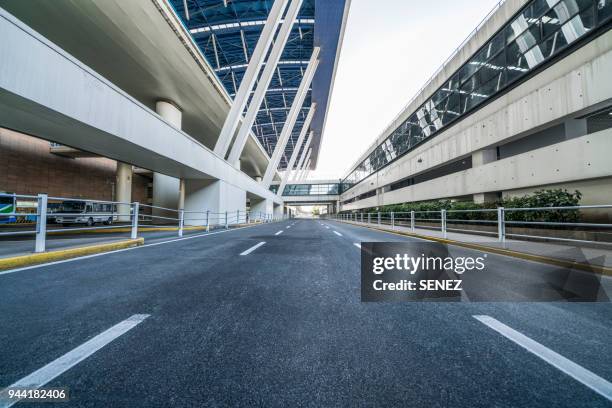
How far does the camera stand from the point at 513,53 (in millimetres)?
11570

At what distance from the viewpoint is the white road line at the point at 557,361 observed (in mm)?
1336

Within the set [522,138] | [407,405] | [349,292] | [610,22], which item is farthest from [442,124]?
[407,405]

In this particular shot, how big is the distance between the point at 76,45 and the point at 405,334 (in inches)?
672

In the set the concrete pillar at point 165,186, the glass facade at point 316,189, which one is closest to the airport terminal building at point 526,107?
the concrete pillar at point 165,186

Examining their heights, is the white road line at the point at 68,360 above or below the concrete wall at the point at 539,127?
below

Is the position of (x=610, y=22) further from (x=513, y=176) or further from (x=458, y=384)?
(x=458, y=384)

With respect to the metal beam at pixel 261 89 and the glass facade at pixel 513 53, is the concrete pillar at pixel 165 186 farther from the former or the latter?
the glass facade at pixel 513 53

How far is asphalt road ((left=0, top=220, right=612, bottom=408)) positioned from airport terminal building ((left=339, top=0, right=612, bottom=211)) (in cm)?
952

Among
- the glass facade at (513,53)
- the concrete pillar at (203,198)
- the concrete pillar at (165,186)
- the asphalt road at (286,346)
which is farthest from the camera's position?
the concrete pillar at (165,186)

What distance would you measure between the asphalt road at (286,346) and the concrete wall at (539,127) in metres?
8.99

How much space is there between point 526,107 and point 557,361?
523 inches

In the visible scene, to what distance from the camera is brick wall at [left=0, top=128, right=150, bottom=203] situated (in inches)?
795

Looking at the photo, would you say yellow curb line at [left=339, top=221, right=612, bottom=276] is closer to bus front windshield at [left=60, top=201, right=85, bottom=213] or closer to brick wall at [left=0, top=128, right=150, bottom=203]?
bus front windshield at [left=60, top=201, right=85, bottom=213]

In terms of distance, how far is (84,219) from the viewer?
18734 mm
